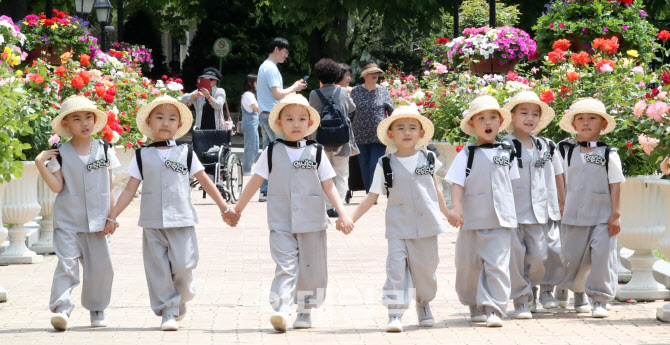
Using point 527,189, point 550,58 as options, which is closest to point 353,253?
point 550,58

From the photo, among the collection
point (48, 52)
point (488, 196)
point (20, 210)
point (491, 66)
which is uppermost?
point (48, 52)

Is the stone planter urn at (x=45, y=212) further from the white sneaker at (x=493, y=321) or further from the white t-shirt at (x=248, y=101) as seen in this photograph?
the white t-shirt at (x=248, y=101)

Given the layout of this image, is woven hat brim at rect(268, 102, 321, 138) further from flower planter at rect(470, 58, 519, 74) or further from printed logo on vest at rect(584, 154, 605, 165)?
flower planter at rect(470, 58, 519, 74)

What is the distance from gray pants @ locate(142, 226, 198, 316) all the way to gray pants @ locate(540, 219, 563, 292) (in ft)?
7.65

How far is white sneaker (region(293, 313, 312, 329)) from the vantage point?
276 inches

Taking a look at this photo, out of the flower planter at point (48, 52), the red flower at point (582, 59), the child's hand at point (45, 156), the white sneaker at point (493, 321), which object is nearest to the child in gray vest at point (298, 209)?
the white sneaker at point (493, 321)

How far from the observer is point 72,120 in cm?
729

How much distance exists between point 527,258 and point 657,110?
1.25 m

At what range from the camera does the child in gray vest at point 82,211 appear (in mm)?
7105

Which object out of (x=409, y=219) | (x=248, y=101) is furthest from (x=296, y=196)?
(x=248, y=101)

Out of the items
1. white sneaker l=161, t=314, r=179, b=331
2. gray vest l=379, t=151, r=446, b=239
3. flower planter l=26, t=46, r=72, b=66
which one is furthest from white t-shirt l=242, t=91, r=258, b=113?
white sneaker l=161, t=314, r=179, b=331

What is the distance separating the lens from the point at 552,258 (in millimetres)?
7609

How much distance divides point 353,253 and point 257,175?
11.2 ft

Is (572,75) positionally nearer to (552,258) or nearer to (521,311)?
(552,258)
